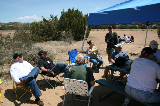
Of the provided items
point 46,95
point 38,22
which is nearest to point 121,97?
point 46,95

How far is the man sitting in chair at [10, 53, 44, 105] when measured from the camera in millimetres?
3025

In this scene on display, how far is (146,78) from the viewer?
7.13ft

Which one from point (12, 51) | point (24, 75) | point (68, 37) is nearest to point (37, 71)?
point (24, 75)

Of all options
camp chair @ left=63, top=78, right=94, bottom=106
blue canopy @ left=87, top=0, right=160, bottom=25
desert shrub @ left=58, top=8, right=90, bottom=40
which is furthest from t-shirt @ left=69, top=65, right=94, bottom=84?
desert shrub @ left=58, top=8, right=90, bottom=40

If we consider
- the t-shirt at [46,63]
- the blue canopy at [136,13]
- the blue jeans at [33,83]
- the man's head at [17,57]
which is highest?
the blue canopy at [136,13]

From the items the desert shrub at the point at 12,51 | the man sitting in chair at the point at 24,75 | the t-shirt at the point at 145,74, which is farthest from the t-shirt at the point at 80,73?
the desert shrub at the point at 12,51

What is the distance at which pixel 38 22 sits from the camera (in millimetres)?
16531

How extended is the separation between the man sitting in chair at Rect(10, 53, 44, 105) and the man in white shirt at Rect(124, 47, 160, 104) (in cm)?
221

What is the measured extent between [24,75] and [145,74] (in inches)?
111

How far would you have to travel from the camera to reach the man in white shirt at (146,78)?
2.15 metres

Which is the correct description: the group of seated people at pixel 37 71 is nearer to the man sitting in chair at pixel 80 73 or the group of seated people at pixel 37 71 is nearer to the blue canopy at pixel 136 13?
the man sitting in chair at pixel 80 73

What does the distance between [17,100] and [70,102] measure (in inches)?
56.0

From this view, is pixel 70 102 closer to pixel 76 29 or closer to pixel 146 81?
pixel 146 81

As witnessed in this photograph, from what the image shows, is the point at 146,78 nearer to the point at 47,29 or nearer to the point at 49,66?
the point at 49,66
